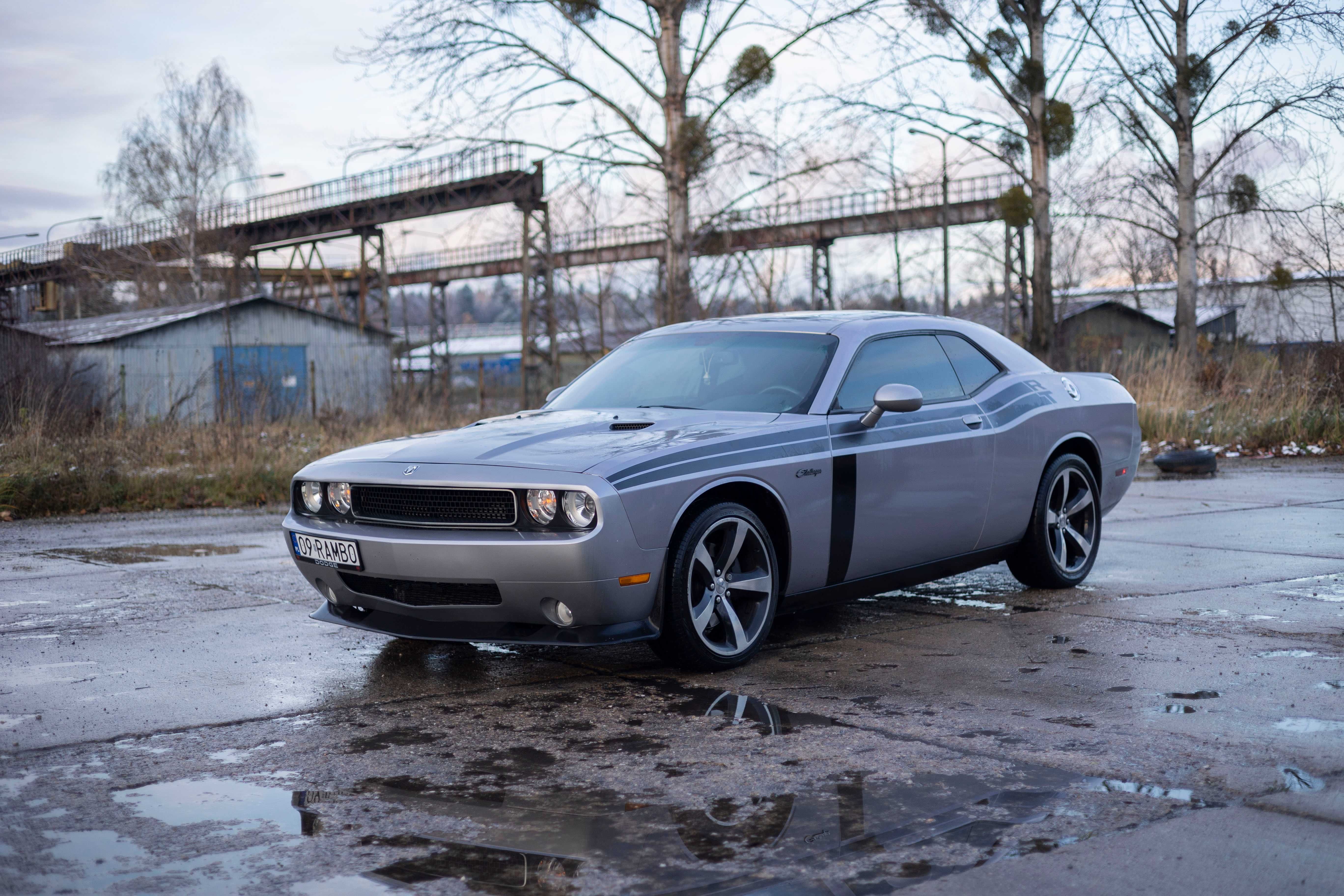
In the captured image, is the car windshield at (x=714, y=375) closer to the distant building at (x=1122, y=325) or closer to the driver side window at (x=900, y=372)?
the driver side window at (x=900, y=372)

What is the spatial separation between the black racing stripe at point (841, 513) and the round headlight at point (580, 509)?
1.26 meters

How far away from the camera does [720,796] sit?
3523 mm

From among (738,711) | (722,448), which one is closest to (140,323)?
(722,448)

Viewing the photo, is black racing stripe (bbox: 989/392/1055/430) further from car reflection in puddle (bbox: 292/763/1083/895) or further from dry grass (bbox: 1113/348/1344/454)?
dry grass (bbox: 1113/348/1344/454)

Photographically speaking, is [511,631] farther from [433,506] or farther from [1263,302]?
[1263,302]

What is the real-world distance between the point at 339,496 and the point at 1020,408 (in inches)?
136

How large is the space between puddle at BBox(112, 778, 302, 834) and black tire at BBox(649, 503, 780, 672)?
1.74 meters

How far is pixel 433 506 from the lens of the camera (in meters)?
4.91

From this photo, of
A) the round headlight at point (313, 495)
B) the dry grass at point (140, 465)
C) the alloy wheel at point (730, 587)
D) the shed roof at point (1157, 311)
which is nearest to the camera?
the alloy wheel at point (730, 587)

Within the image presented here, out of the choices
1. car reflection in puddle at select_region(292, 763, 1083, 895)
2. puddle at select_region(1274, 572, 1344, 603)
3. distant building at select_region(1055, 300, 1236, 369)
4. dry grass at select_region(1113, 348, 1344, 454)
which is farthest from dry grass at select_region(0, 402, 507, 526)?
distant building at select_region(1055, 300, 1236, 369)

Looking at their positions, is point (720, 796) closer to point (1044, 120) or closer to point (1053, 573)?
point (1053, 573)

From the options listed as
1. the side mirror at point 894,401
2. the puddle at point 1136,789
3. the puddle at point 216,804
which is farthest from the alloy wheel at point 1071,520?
the puddle at point 216,804

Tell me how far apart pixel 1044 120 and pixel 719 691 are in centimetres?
1831

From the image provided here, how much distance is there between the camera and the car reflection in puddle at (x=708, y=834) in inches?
115
